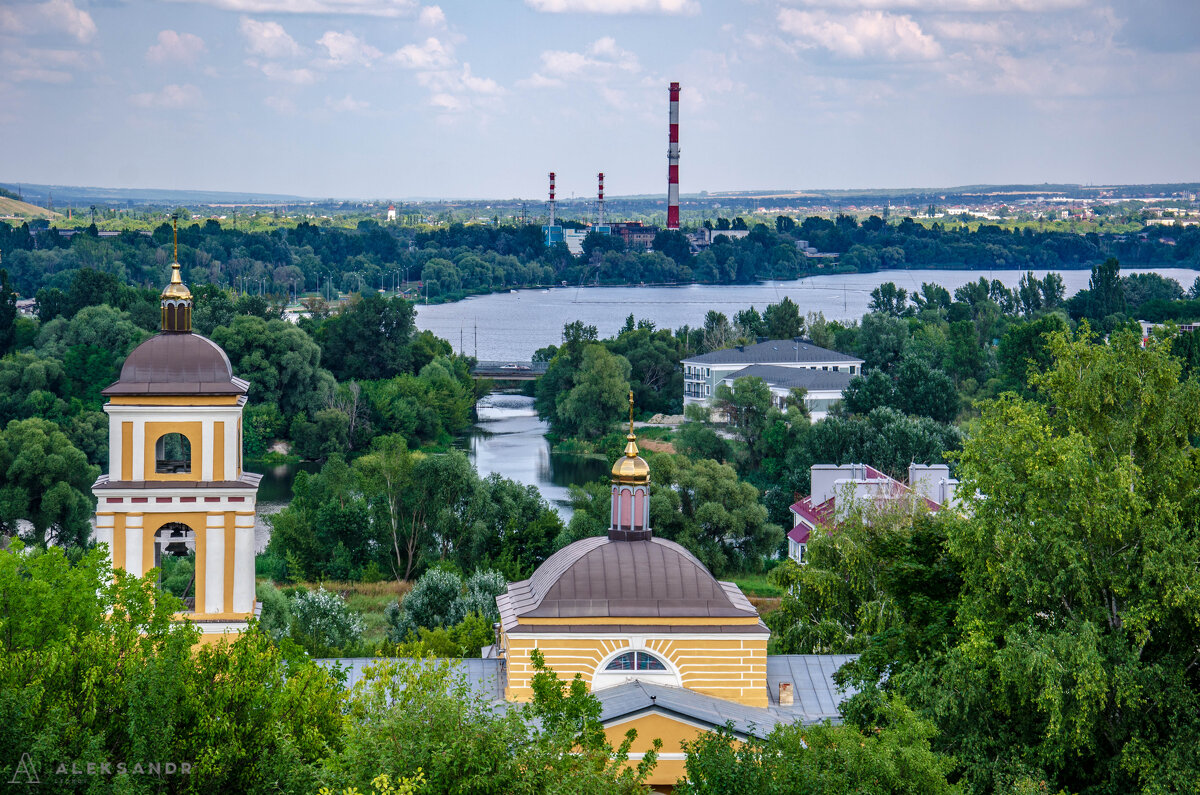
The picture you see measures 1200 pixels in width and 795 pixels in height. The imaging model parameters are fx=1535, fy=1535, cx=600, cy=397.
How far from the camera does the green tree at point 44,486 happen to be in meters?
35.1

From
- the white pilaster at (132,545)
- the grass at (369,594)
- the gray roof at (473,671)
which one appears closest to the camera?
the white pilaster at (132,545)

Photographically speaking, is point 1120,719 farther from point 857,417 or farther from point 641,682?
point 857,417

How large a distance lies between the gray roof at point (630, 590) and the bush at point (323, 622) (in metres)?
7.77

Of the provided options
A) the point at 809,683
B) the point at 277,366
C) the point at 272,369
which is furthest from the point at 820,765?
the point at 277,366

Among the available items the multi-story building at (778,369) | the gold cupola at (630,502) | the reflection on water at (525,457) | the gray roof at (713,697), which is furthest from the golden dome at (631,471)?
the multi-story building at (778,369)

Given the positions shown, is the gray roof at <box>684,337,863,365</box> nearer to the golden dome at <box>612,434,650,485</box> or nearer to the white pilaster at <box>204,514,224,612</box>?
the golden dome at <box>612,434,650,485</box>

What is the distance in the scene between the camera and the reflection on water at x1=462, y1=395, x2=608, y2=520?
44.2 meters

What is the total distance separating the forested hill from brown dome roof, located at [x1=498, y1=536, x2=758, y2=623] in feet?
263

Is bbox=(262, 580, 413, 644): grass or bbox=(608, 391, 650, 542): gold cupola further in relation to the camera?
bbox=(262, 580, 413, 644): grass

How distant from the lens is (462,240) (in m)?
148

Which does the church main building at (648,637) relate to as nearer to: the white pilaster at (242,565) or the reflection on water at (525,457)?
the white pilaster at (242,565)

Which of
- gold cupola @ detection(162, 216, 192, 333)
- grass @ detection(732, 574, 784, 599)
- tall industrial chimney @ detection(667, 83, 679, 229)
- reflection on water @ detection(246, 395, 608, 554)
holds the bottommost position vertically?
grass @ detection(732, 574, 784, 599)

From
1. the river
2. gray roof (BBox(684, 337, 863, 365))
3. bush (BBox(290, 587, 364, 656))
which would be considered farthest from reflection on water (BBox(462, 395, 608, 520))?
the river

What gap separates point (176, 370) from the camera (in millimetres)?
15047
